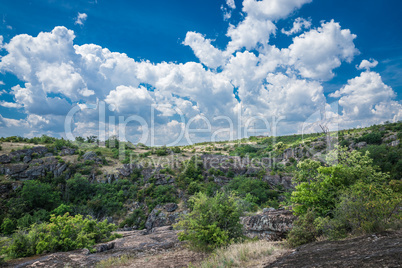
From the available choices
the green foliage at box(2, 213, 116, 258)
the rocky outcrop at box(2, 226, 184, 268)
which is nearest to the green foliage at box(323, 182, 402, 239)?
the rocky outcrop at box(2, 226, 184, 268)

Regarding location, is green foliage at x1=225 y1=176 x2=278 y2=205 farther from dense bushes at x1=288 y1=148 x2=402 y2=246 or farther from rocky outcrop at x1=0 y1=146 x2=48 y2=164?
rocky outcrop at x1=0 y1=146 x2=48 y2=164

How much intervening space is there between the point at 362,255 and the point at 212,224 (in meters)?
6.68

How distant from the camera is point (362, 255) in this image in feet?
14.7

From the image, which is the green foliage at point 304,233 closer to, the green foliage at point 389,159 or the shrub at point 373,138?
the green foliage at point 389,159

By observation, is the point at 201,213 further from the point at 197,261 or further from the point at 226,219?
the point at 197,261

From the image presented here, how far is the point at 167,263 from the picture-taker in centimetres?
877

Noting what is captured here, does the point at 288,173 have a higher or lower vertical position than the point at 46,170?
lower

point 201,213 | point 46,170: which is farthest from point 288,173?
point 46,170

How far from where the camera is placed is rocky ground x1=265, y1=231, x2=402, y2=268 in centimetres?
387

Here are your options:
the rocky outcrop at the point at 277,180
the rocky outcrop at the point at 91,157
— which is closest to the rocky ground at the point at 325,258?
the rocky outcrop at the point at 277,180

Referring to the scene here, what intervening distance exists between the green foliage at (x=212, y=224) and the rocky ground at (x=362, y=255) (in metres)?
4.74

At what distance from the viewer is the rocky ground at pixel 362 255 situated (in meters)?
3.87

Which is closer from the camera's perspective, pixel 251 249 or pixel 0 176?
pixel 251 249

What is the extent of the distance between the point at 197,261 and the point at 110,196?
96.7 ft
